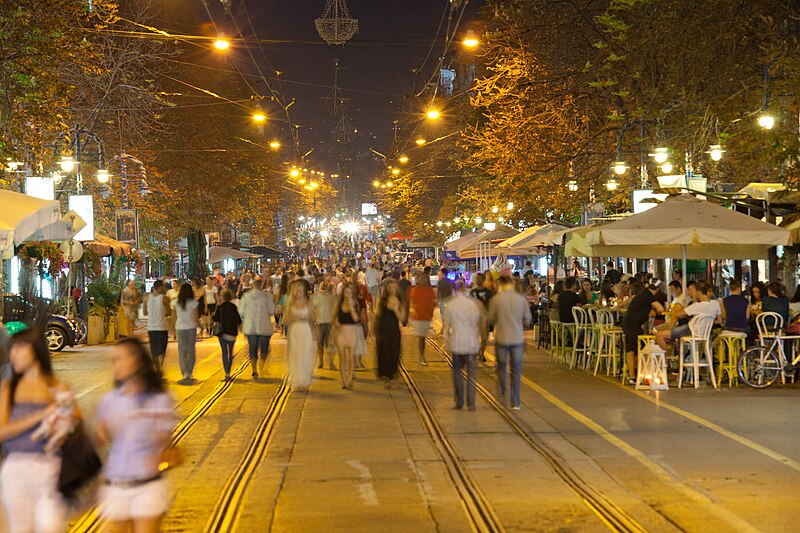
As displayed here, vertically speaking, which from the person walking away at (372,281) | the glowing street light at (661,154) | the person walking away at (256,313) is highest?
the glowing street light at (661,154)

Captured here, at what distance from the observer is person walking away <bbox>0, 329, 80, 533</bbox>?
596cm

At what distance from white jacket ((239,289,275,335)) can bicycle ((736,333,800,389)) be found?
24.9ft

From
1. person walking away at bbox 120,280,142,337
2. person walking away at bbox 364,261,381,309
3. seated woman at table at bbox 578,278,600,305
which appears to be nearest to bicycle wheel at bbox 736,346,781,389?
seated woman at table at bbox 578,278,600,305

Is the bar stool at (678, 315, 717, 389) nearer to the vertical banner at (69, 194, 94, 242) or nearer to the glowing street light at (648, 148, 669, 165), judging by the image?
the glowing street light at (648, 148, 669, 165)

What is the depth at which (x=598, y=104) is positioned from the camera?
1241 inches

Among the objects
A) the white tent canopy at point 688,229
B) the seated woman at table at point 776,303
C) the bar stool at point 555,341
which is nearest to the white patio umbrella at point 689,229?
the white tent canopy at point 688,229

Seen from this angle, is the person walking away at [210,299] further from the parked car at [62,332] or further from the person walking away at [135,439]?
the person walking away at [135,439]

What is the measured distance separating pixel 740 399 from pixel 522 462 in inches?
218

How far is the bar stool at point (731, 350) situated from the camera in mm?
16422

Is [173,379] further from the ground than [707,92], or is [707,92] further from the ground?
[707,92]

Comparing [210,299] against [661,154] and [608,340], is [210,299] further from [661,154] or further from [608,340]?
[608,340]

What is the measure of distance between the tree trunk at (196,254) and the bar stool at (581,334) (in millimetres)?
32292

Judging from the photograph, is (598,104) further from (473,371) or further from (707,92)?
(473,371)

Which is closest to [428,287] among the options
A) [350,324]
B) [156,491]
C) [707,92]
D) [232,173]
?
[350,324]
